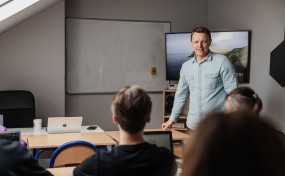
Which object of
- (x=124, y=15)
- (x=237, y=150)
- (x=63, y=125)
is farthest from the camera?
(x=124, y=15)

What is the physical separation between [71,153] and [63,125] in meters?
0.96

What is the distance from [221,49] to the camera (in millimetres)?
4977

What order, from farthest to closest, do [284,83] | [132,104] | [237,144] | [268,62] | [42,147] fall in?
1. [268,62]
2. [284,83]
3. [42,147]
4. [132,104]
5. [237,144]

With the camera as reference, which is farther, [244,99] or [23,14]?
[23,14]

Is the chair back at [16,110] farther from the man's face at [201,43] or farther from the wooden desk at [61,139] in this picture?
the man's face at [201,43]

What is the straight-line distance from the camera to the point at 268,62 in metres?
4.38

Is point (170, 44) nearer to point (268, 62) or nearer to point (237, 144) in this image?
point (268, 62)

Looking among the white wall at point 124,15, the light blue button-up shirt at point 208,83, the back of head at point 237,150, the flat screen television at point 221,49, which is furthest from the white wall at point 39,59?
the back of head at point 237,150

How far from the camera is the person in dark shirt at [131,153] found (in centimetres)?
150

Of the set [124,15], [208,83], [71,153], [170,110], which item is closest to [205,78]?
[208,83]

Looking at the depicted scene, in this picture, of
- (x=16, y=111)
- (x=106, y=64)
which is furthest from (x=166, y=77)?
(x=16, y=111)

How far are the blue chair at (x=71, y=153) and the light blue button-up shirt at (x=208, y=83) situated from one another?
98 centimetres

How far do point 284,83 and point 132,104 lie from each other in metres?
2.97

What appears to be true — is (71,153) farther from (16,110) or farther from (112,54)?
(112,54)
